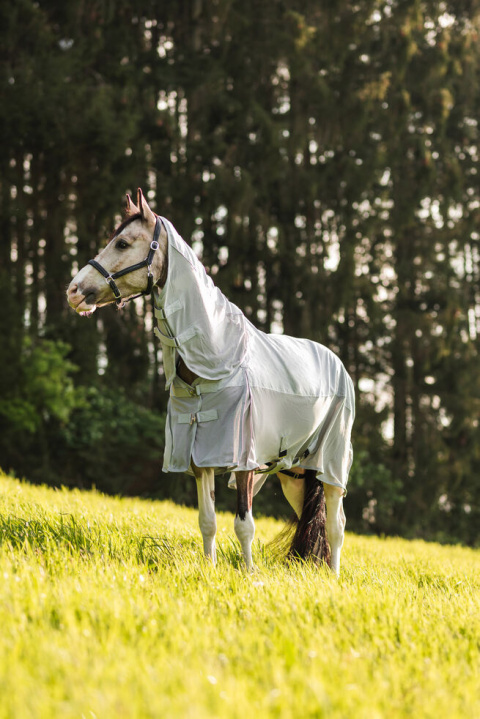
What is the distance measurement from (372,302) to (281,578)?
12.7 metres

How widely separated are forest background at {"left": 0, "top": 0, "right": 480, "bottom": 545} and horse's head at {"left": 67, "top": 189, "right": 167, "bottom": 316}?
28.3 feet

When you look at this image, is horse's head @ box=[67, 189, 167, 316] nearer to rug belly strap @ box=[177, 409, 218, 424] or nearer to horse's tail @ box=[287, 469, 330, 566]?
rug belly strap @ box=[177, 409, 218, 424]

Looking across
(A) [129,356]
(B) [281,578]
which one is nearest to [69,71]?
(A) [129,356]

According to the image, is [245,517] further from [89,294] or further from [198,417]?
[89,294]

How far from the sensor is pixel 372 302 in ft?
53.3

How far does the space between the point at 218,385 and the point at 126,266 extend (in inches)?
35.9

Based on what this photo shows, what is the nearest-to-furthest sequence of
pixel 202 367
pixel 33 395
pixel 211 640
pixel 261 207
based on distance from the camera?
pixel 211 640
pixel 202 367
pixel 33 395
pixel 261 207

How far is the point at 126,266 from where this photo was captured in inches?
169

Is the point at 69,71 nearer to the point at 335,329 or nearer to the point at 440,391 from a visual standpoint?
the point at 335,329

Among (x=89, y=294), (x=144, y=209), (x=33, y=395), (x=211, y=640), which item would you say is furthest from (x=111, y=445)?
(x=211, y=640)

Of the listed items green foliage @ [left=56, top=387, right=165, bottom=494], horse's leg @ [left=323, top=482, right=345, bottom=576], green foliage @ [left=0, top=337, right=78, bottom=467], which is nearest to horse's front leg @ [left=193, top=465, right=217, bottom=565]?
horse's leg @ [left=323, top=482, right=345, bottom=576]

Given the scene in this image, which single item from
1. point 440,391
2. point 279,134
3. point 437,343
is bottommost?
point 440,391

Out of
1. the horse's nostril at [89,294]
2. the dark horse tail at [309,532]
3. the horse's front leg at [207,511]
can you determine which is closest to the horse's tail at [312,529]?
the dark horse tail at [309,532]

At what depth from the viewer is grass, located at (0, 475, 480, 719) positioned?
6.91 ft
